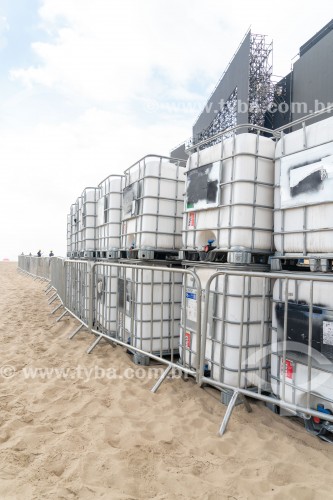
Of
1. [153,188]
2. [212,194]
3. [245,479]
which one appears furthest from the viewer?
[153,188]

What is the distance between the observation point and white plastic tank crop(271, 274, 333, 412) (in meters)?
3.06

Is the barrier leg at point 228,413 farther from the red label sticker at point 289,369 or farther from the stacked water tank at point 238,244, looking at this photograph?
the red label sticker at point 289,369

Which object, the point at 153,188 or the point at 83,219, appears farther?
the point at 83,219

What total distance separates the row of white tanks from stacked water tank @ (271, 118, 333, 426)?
0.01 metres

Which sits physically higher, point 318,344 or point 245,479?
point 318,344

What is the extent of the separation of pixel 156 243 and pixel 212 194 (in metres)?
1.54

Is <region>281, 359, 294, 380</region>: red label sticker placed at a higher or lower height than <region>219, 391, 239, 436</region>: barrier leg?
higher

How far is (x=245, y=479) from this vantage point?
2.52m

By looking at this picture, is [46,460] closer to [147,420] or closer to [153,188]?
[147,420]

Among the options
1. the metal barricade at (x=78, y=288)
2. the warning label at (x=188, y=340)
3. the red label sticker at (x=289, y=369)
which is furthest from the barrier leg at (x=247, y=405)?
the metal barricade at (x=78, y=288)

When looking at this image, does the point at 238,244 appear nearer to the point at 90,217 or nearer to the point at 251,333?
the point at 251,333

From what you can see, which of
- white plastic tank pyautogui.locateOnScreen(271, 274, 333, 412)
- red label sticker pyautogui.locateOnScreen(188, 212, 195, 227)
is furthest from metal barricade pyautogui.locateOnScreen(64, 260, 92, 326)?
white plastic tank pyautogui.locateOnScreen(271, 274, 333, 412)

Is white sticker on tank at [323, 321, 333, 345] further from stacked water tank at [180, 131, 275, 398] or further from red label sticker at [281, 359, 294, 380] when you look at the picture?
stacked water tank at [180, 131, 275, 398]

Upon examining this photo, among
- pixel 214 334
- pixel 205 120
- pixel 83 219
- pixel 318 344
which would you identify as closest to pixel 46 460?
pixel 214 334
